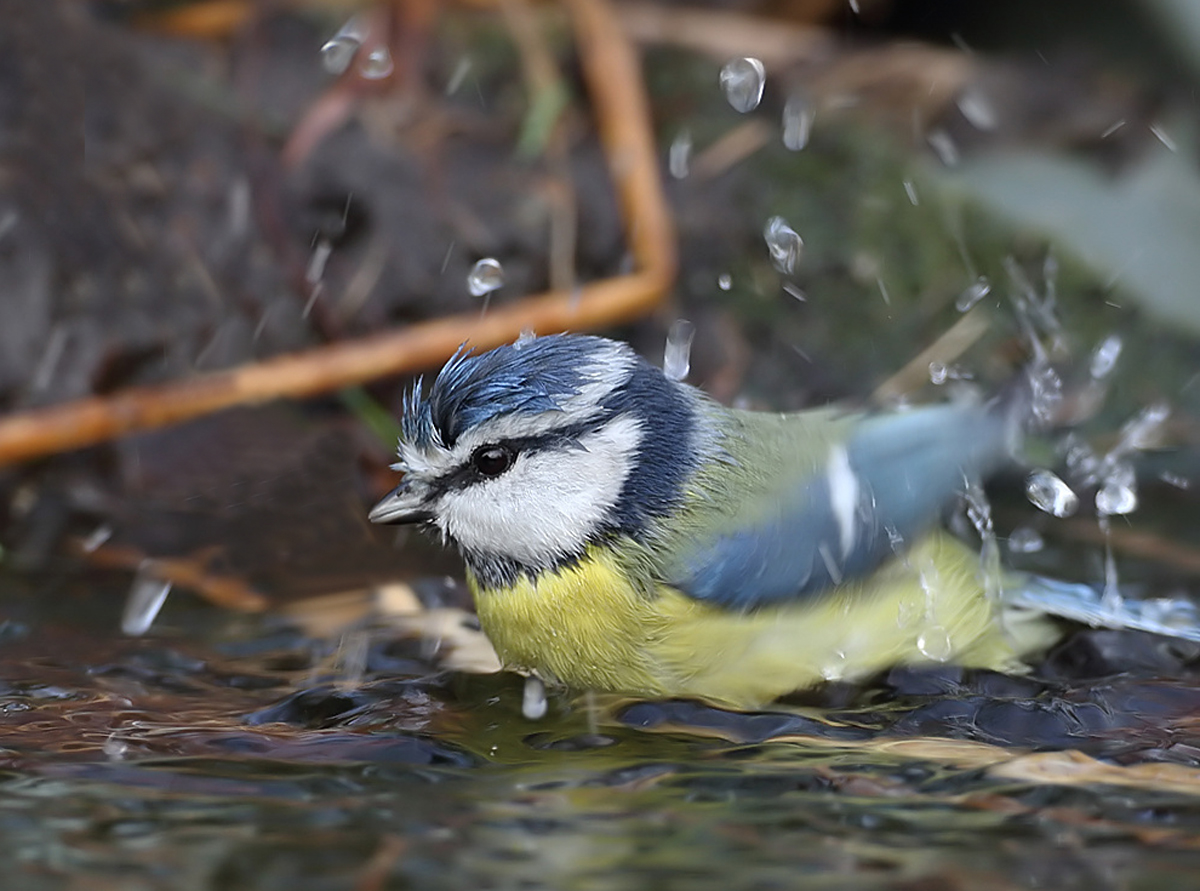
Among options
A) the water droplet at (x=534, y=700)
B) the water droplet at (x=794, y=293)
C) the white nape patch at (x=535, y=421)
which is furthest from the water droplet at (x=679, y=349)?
the water droplet at (x=534, y=700)

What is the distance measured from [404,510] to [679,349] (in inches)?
72.3

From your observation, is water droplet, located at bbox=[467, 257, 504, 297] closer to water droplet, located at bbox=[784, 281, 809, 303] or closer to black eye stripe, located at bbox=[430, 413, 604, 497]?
water droplet, located at bbox=[784, 281, 809, 303]

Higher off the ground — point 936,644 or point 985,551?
point 985,551

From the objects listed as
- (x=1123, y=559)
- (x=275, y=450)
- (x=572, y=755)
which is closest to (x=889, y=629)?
(x=572, y=755)

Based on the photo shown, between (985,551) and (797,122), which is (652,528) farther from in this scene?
(797,122)

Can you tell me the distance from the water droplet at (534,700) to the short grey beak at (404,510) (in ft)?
1.04

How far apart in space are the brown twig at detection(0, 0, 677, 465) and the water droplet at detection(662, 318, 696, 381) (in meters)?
0.14

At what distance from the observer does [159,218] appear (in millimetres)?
4227

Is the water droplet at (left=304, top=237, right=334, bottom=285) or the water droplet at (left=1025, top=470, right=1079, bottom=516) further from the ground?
the water droplet at (left=304, top=237, right=334, bottom=285)

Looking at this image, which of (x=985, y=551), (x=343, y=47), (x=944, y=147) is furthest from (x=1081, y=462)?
(x=343, y=47)

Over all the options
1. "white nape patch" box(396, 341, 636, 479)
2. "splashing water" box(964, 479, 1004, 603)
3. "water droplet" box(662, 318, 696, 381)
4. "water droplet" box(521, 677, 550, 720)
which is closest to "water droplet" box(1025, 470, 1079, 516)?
"splashing water" box(964, 479, 1004, 603)

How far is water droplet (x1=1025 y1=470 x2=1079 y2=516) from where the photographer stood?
3.24m

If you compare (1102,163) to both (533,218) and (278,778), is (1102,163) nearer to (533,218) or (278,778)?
(533,218)

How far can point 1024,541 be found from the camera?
3.35 metres
